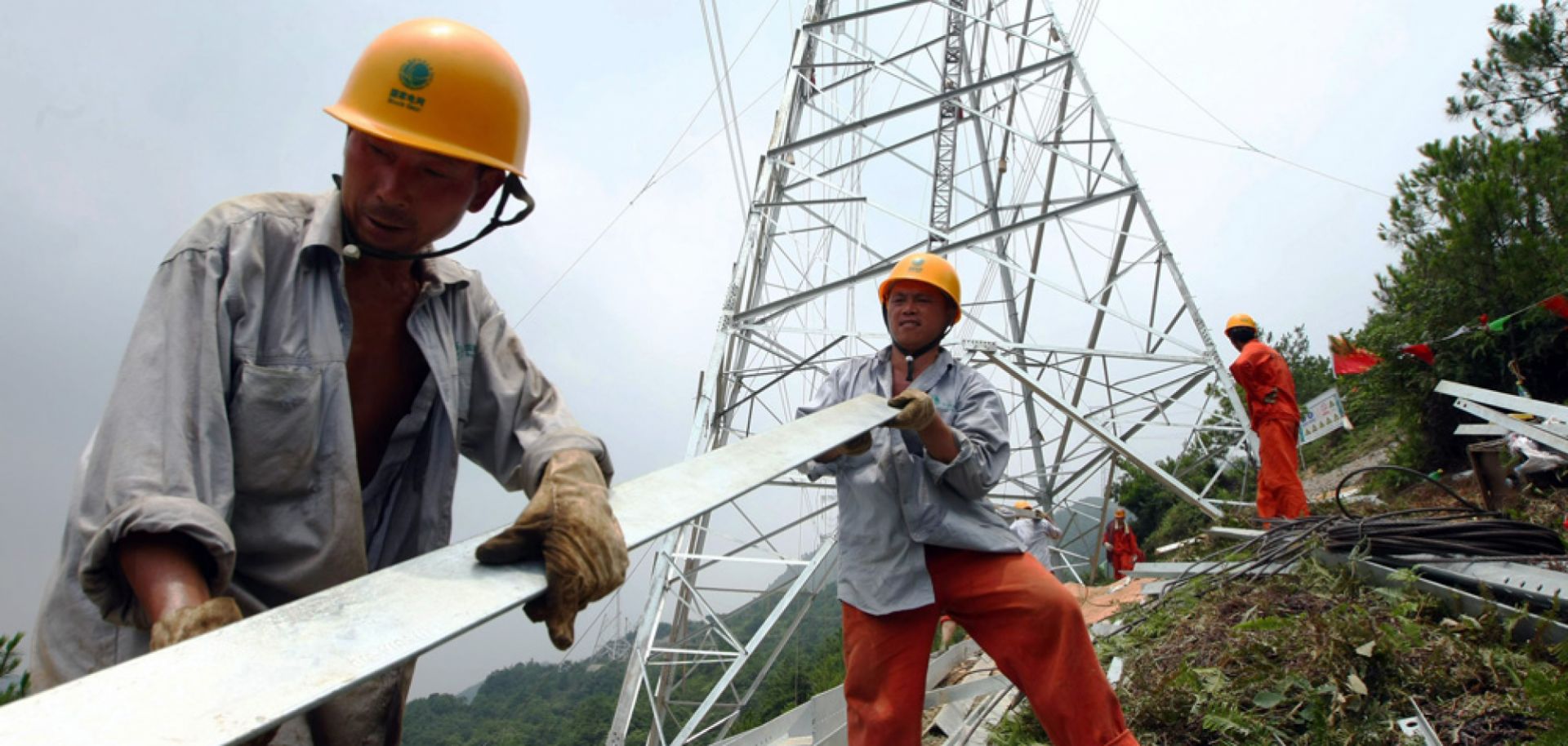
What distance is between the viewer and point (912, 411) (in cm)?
229

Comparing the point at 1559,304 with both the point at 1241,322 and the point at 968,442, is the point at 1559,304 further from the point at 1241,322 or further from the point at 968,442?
the point at 968,442

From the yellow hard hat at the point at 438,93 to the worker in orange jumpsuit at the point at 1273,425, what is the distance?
6447 millimetres

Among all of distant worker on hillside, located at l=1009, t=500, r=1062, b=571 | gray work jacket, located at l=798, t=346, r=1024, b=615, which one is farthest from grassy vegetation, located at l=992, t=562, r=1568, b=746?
distant worker on hillside, located at l=1009, t=500, r=1062, b=571

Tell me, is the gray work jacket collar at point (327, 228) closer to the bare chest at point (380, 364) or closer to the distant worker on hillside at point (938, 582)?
the bare chest at point (380, 364)

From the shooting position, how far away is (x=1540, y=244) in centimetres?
920

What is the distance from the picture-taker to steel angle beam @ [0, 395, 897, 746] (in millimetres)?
743

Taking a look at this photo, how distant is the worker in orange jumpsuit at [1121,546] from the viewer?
11.0m

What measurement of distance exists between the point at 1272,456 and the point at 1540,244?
5510 mm

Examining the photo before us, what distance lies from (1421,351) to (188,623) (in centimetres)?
1143

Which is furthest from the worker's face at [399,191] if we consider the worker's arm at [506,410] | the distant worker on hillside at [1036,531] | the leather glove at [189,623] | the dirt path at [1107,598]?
the distant worker on hillside at [1036,531]

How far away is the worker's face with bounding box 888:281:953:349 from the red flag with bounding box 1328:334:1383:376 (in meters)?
7.82

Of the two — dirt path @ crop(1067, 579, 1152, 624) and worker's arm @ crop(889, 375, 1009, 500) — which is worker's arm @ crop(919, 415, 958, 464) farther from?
dirt path @ crop(1067, 579, 1152, 624)

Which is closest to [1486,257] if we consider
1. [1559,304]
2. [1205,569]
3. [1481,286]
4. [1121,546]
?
[1481,286]

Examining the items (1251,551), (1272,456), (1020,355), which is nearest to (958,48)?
(1020,355)
